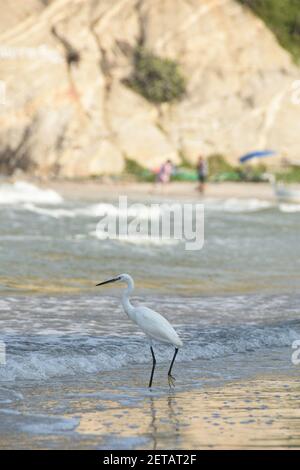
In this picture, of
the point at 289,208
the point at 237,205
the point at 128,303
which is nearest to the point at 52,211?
the point at 237,205

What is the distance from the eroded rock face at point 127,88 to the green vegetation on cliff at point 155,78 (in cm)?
40

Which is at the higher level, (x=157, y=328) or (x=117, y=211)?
(x=157, y=328)

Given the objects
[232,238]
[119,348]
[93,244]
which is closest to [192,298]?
[119,348]

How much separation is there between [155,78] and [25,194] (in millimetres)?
11009

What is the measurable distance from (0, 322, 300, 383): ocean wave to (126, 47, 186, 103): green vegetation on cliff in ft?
109

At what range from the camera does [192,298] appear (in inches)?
597

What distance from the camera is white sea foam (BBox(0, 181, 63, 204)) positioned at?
35250 millimetres

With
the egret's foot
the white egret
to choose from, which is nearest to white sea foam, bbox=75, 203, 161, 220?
the white egret

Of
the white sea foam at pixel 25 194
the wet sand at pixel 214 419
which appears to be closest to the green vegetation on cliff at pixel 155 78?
the white sea foam at pixel 25 194

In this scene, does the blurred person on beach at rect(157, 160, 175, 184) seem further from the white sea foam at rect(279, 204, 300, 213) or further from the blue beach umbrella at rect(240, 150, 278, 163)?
the white sea foam at rect(279, 204, 300, 213)

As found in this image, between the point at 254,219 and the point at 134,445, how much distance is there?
Result: 78.8 ft

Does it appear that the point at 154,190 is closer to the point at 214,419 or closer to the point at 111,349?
the point at 111,349

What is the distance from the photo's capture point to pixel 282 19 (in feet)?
160

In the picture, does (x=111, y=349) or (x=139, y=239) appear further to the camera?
(x=139, y=239)
